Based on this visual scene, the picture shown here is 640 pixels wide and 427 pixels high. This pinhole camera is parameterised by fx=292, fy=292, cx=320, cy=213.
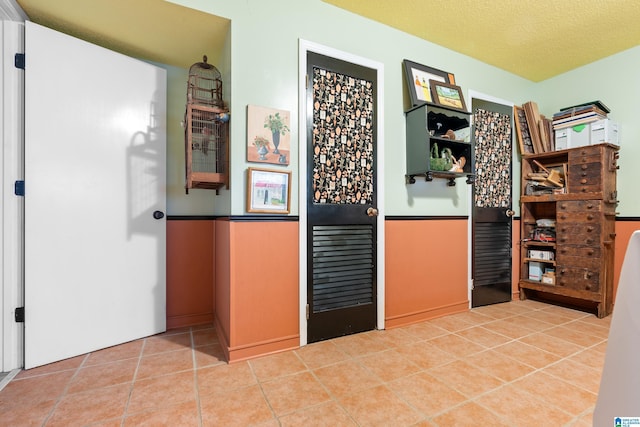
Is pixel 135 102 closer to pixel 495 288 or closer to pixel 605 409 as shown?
pixel 605 409

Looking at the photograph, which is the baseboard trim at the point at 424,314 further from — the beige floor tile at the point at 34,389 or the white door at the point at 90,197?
the beige floor tile at the point at 34,389

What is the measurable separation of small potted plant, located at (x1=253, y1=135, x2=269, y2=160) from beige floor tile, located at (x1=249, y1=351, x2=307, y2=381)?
1.34m

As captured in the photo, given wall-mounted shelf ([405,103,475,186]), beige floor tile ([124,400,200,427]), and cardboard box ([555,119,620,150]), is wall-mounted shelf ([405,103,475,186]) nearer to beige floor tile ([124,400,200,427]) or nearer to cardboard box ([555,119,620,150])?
cardboard box ([555,119,620,150])

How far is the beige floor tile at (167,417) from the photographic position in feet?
4.34

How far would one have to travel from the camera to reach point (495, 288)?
3.12m

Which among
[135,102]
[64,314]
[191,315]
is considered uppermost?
[135,102]

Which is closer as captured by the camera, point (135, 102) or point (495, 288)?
point (135, 102)

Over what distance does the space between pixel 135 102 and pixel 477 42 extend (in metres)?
3.01

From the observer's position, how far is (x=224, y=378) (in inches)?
66.9

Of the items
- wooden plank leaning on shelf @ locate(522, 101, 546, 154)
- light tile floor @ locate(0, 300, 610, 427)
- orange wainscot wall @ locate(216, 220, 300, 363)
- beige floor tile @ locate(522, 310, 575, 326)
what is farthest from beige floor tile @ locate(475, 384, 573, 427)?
wooden plank leaning on shelf @ locate(522, 101, 546, 154)

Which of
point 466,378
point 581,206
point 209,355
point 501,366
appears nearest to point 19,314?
point 209,355

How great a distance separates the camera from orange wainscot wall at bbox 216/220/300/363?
1.91 metres

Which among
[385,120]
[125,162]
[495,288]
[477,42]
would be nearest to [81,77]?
[125,162]

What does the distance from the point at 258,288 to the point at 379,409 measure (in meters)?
1.01
